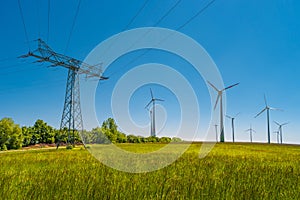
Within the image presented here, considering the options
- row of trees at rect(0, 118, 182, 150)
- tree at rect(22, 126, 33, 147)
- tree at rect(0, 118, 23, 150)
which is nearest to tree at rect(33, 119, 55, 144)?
row of trees at rect(0, 118, 182, 150)

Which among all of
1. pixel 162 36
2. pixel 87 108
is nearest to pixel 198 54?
pixel 162 36

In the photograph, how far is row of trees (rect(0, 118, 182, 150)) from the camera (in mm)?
67431

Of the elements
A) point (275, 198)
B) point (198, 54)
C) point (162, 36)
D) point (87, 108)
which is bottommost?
point (275, 198)

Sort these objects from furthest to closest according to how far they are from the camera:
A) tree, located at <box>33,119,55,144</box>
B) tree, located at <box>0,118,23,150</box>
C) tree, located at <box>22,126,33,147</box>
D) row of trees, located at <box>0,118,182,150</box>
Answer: tree, located at <box>33,119,55,144</box>, tree, located at <box>22,126,33,147</box>, tree, located at <box>0,118,23,150</box>, row of trees, located at <box>0,118,182,150</box>

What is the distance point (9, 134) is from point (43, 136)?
28.8m

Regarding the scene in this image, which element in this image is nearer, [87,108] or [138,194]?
[138,194]

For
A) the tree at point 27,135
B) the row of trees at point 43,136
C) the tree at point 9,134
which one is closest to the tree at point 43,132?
the row of trees at point 43,136

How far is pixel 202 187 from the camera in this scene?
4352 millimetres

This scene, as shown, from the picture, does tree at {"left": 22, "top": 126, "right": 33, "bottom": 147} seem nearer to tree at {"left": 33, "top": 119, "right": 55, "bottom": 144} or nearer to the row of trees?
the row of trees

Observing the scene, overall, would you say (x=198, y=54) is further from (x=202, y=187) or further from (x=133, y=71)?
(x=202, y=187)

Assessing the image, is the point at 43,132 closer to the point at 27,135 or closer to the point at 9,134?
the point at 27,135

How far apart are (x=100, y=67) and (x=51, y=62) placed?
616 cm

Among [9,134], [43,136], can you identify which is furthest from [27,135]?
[9,134]

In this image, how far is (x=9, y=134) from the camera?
7125cm
